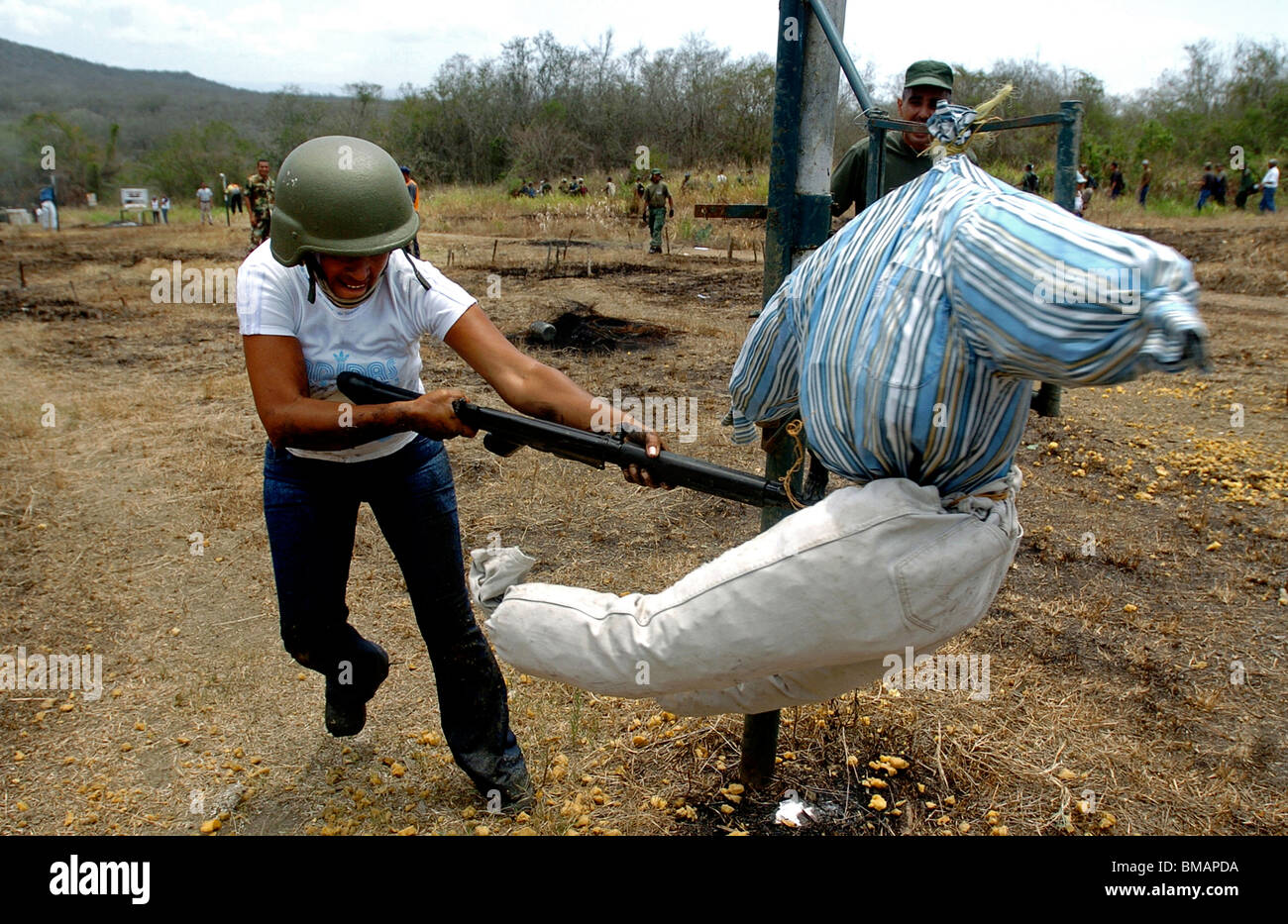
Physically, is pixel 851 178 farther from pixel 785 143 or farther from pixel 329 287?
pixel 329 287

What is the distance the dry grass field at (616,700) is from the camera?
3.12 meters

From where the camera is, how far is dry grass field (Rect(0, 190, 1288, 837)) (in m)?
3.12

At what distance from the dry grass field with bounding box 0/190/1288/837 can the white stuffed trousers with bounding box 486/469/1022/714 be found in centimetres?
9

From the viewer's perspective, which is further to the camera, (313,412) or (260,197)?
(260,197)

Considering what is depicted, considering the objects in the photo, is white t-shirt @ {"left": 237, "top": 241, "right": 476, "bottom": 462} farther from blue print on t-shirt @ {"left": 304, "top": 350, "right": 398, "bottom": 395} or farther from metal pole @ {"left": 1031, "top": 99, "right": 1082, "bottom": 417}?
metal pole @ {"left": 1031, "top": 99, "right": 1082, "bottom": 417}

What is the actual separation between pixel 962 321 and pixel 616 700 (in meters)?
2.38

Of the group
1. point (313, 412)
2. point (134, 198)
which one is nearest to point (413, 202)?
point (313, 412)

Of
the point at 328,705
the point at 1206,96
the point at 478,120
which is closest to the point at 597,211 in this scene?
the point at 478,120

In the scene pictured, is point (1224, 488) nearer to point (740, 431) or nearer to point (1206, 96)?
point (740, 431)

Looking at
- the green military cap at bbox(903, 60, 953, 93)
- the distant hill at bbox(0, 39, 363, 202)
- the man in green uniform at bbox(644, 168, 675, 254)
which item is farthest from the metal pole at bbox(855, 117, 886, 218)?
the distant hill at bbox(0, 39, 363, 202)

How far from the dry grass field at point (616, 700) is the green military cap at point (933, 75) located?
92.6 inches

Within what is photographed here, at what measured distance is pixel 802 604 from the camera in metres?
1.78

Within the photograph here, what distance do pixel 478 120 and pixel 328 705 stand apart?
4104 cm

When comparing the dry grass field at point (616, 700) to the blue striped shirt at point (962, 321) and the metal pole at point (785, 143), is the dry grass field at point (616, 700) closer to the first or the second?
the blue striped shirt at point (962, 321)
